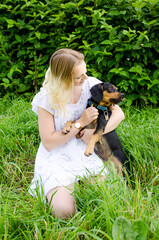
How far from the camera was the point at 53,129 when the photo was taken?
7.72ft

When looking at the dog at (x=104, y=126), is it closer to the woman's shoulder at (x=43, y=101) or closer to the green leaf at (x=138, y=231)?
the woman's shoulder at (x=43, y=101)

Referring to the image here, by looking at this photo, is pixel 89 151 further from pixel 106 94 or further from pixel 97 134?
pixel 106 94

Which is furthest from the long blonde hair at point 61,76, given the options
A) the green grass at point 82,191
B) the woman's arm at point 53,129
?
the green grass at point 82,191

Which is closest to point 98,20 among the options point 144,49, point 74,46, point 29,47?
point 74,46

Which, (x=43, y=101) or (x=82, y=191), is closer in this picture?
(x=82, y=191)

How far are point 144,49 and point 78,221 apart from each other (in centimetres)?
270

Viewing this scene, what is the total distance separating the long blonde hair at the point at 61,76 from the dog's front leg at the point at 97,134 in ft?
1.14

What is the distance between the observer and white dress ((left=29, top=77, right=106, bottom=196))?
2277 millimetres

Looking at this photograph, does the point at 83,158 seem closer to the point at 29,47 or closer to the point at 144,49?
the point at 144,49

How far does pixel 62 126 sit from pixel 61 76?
1.59ft

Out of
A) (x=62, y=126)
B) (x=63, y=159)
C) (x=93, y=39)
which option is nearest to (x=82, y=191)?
(x=63, y=159)

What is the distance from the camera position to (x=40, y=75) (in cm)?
412

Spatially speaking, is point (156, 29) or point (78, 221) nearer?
point (78, 221)

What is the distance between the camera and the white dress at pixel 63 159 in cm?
228
